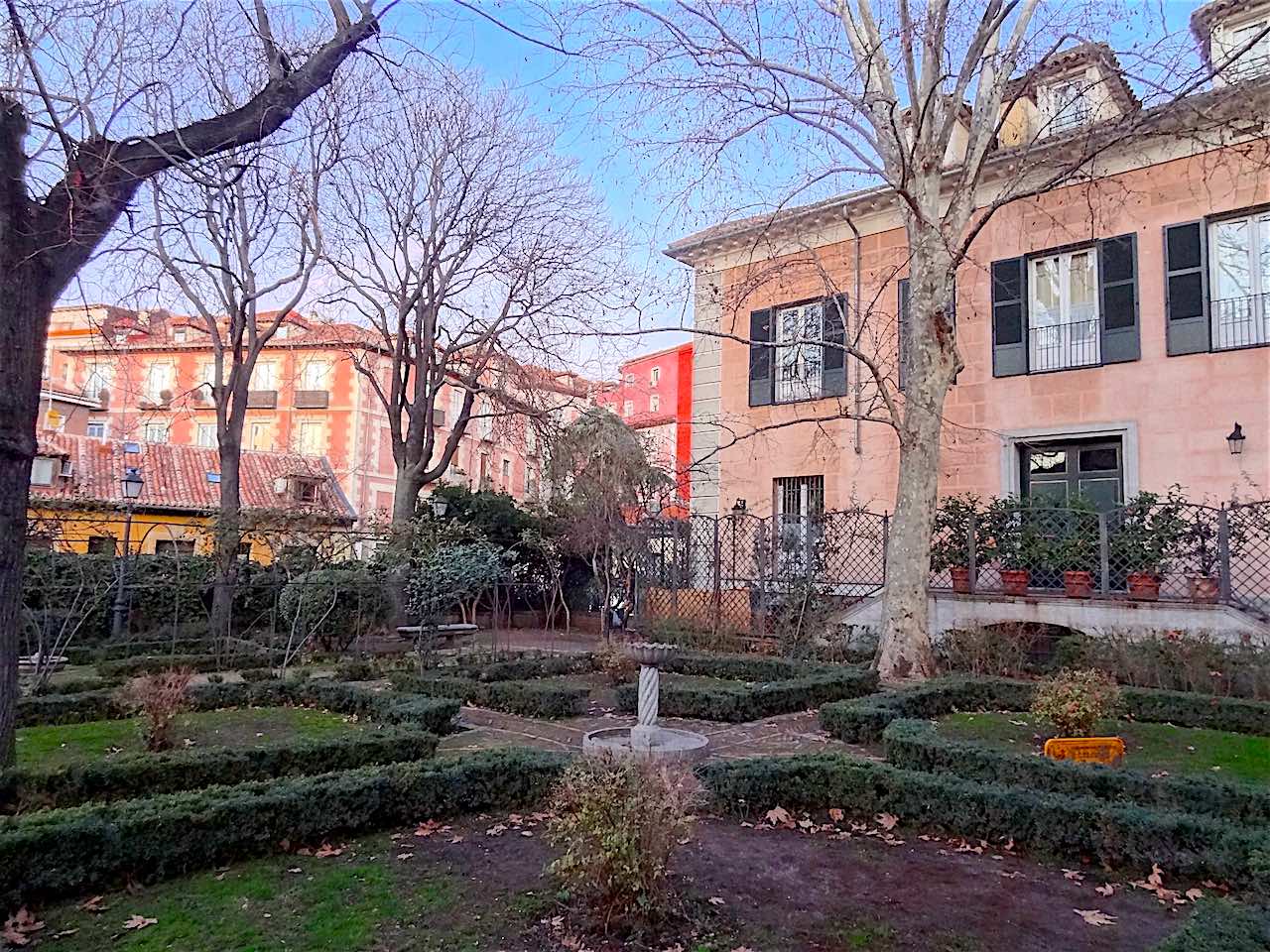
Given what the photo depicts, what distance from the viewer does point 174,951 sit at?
343 cm

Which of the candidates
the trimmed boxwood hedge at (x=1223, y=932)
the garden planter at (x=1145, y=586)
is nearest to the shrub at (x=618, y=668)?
the garden planter at (x=1145, y=586)

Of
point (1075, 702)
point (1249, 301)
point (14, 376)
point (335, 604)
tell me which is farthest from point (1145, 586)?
point (14, 376)

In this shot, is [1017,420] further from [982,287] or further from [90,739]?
[90,739]

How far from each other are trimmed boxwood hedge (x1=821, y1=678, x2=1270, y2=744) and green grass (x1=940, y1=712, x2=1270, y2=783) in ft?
0.52

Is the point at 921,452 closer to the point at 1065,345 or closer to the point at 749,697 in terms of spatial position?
the point at 749,697

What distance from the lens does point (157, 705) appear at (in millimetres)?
6809

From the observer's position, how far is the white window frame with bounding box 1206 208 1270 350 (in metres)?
13.0

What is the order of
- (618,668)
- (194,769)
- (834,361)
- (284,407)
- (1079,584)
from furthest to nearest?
(284,407), (834,361), (1079,584), (618,668), (194,769)

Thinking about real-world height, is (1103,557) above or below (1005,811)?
above

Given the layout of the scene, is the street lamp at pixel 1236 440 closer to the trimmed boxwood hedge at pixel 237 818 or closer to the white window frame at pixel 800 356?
the white window frame at pixel 800 356

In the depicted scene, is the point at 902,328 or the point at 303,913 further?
the point at 902,328

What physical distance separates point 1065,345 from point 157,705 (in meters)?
14.2

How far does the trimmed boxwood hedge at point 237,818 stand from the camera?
3.98m

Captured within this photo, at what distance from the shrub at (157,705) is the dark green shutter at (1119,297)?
14.0 metres
